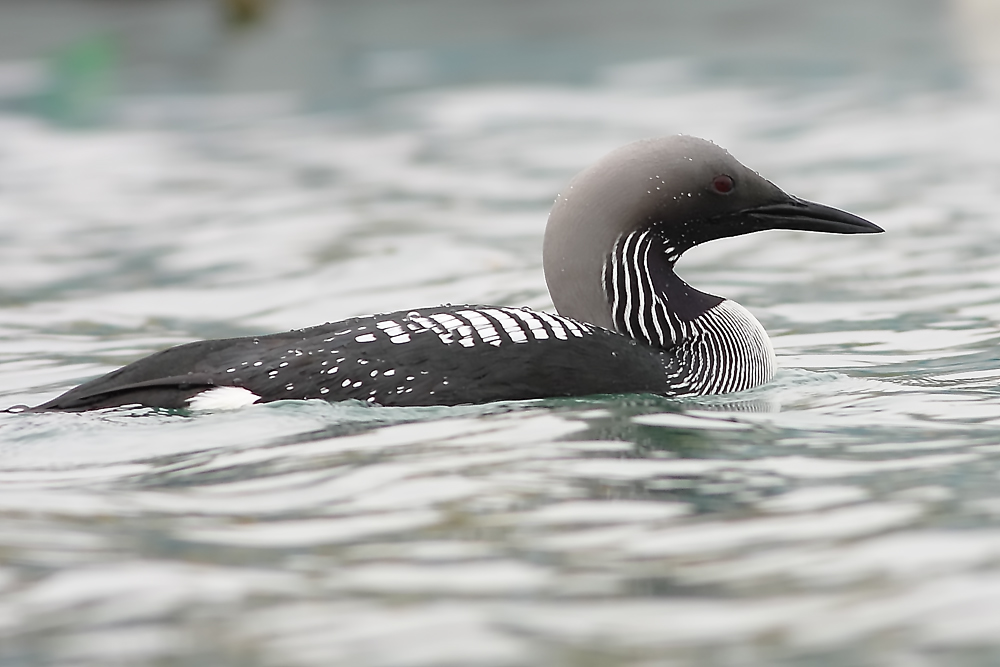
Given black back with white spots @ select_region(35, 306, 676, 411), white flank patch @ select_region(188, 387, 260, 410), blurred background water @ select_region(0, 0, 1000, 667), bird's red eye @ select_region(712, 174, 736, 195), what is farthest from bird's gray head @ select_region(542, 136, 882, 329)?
white flank patch @ select_region(188, 387, 260, 410)

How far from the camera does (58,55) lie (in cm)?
1539

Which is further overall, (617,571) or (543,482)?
(543,482)

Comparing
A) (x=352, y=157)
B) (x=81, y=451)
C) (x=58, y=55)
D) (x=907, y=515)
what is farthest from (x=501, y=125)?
(x=907, y=515)

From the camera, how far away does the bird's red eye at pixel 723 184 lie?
4766mm

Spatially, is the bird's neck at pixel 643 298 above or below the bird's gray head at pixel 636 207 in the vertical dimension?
below

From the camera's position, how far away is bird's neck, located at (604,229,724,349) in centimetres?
464

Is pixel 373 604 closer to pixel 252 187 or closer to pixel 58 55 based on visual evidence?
pixel 252 187

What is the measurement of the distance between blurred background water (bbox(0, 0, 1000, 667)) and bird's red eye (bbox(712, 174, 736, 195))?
584 mm

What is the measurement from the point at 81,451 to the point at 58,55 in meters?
12.0

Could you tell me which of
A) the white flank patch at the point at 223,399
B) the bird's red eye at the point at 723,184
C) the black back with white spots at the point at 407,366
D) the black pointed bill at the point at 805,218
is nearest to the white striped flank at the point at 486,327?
the black back with white spots at the point at 407,366

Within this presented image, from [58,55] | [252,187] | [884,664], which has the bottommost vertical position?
[884,664]

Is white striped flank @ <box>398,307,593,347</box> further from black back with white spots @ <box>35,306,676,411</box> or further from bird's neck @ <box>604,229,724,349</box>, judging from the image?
bird's neck @ <box>604,229,724,349</box>

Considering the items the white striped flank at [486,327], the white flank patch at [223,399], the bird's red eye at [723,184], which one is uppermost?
the bird's red eye at [723,184]

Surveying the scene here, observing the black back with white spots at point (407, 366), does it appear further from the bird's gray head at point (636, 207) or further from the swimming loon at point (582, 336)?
the bird's gray head at point (636, 207)
